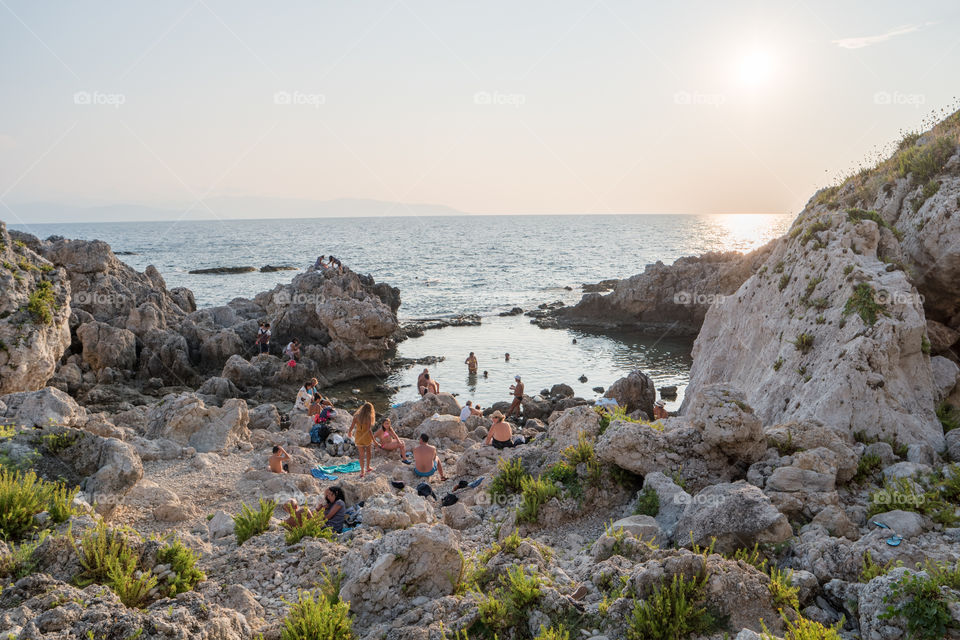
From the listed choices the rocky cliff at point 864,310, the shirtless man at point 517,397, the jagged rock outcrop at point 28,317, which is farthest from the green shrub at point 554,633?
the shirtless man at point 517,397

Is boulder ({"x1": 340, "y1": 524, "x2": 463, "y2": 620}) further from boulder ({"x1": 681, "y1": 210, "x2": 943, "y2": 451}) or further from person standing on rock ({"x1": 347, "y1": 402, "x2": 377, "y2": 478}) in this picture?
person standing on rock ({"x1": 347, "y1": 402, "x2": 377, "y2": 478})

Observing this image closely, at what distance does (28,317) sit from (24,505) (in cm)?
1018

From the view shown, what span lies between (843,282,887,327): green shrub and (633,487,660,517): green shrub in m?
6.38

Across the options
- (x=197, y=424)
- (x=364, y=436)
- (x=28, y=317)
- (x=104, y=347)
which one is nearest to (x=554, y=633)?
(x=364, y=436)

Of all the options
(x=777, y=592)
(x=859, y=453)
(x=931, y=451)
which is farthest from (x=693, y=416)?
(x=777, y=592)

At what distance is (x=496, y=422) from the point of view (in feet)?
56.7

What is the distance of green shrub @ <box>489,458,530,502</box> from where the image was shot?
37.9 ft

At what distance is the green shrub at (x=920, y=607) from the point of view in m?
5.24

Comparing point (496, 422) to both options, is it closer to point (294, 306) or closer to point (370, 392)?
point (370, 392)

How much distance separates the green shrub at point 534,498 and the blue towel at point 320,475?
6482 millimetres

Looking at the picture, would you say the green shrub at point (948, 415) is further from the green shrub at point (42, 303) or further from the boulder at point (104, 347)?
the boulder at point (104, 347)

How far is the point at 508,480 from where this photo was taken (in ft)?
38.3

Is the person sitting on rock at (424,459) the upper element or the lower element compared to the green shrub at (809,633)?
lower

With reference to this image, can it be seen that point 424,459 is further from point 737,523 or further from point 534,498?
point 737,523
